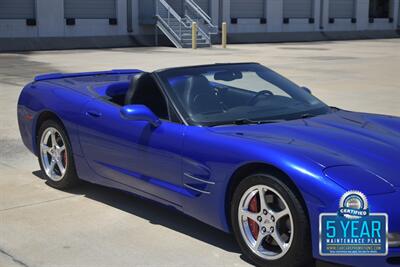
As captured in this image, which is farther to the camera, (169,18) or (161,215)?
(169,18)

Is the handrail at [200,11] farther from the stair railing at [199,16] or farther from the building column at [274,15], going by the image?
the building column at [274,15]

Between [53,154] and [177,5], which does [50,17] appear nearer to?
[177,5]

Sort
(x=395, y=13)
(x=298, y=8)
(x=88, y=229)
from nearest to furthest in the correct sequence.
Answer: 1. (x=88, y=229)
2. (x=298, y=8)
3. (x=395, y=13)

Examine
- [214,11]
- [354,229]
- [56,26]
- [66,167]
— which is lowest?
[66,167]

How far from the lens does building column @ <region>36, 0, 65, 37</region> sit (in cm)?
3003

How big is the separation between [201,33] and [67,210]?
27450 mm

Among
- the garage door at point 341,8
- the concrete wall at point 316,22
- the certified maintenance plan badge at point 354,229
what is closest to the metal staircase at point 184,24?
the concrete wall at point 316,22

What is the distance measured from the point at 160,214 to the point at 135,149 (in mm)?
660

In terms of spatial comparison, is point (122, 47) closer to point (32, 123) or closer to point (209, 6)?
point (209, 6)

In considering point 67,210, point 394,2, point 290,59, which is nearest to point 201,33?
point 290,59

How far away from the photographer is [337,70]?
17859 millimetres

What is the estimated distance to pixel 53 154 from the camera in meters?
5.59

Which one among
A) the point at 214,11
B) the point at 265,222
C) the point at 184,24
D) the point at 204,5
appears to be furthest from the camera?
the point at 214,11

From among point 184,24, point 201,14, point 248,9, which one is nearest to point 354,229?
point 184,24
